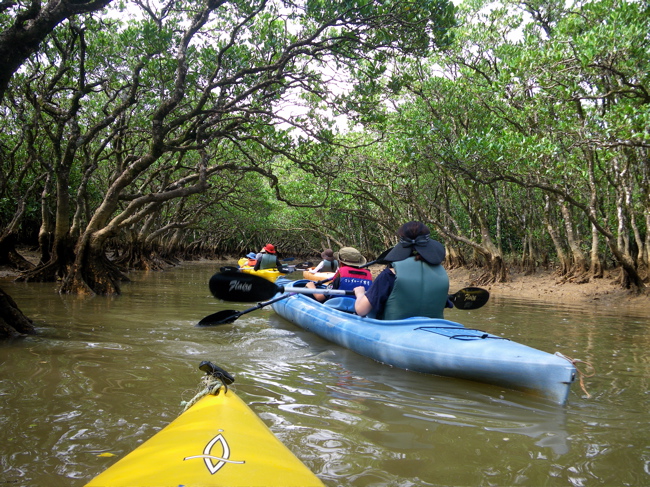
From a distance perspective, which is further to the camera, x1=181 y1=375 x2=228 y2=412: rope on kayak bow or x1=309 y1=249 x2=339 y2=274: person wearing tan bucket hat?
x1=309 y1=249 x2=339 y2=274: person wearing tan bucket hat

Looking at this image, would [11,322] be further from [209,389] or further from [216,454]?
[216,454]

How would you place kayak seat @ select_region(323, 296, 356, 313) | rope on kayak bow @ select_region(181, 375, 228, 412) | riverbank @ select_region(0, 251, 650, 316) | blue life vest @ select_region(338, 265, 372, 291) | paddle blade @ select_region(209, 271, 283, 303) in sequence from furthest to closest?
riverbank @ select_region(0, 251, 650, 316) < blue life vest @ select_region(338, 265, 372, 291) < kayak seat @ select_region(323, 296, 356, 313) < paddle blade @ select_region(209, 271, 283, 303) < rope on kayak bow @ select_region(181, 375, 228, 412)

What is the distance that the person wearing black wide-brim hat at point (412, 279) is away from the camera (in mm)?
4629

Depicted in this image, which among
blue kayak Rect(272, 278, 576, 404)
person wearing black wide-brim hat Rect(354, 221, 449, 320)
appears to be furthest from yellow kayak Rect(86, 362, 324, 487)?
person wearing black wide-brim hat Rect(354, 221, 449, 320)

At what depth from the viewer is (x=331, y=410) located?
3240mm

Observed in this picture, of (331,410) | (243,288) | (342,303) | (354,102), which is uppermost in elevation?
(354,102)

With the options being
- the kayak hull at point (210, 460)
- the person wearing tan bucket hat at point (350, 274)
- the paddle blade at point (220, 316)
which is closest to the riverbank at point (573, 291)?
the person wearing tan bucket hat at point (350, 274)

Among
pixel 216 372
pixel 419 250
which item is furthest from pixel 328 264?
pixel 216 372

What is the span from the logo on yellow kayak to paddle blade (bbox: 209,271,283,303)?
4.14 m

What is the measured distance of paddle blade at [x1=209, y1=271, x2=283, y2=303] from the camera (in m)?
5.81

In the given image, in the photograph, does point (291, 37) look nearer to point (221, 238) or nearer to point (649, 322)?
point (649, 322)

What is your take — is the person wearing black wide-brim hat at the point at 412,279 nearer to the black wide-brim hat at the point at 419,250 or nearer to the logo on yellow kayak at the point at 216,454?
the black wide-brim hat at the point at 419,250

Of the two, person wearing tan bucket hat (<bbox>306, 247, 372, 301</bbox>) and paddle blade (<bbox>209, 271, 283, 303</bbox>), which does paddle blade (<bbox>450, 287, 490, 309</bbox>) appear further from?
paddle blade (<bbox>209, 271, 283, 303</bbox>)

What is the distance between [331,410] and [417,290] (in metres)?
1.82
